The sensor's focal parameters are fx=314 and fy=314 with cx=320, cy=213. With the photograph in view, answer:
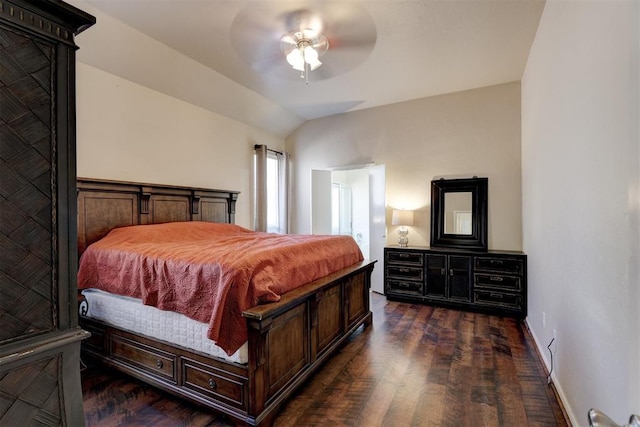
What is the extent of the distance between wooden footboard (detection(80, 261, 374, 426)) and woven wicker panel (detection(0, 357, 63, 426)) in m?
0.97

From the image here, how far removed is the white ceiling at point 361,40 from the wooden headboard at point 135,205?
1.16 metres

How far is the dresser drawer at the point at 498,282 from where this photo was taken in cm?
372

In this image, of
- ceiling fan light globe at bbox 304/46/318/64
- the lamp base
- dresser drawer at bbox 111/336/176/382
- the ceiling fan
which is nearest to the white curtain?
the ceiling fan

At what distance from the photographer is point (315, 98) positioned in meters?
4.61

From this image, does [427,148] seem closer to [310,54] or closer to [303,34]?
[310,54]

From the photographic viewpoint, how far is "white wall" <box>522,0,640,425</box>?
110cm

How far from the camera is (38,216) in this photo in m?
0.77

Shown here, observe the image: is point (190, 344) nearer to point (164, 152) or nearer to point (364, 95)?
point (164, 152)

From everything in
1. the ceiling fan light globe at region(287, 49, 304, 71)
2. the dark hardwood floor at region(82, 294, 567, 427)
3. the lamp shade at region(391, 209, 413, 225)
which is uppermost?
the ceiling fan light globe at region(287, 49, 304, 71)

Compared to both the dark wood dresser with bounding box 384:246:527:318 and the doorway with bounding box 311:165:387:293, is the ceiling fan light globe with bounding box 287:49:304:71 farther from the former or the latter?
the dark wood dresser with bounding box 384:246:527:318

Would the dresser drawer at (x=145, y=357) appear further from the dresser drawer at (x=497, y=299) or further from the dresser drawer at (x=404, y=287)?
the dresser drawer at (x=497, y=299)

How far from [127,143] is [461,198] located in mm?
4167

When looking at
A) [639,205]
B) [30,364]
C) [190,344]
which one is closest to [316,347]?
[190,344]

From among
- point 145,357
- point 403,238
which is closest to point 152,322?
point 145,357
